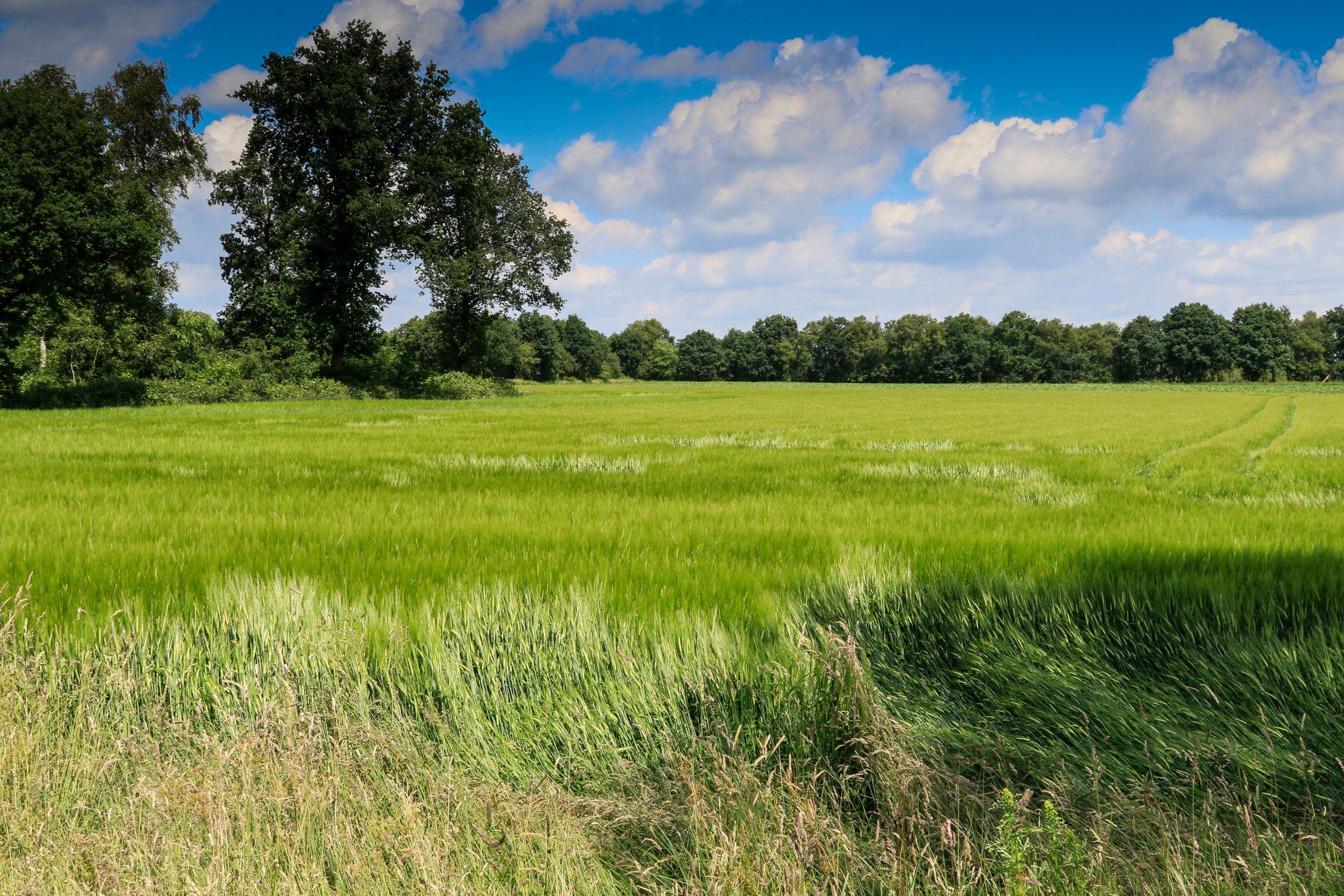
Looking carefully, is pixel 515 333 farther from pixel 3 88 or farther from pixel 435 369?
pixel 3 88

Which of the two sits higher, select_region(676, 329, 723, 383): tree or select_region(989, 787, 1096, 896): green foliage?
select_region(676, 329, 723, 383): tree

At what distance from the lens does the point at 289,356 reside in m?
36.2

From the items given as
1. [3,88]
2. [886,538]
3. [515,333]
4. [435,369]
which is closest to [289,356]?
[435,369]

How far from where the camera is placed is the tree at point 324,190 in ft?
119

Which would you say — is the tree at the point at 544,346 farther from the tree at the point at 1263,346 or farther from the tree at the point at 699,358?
the tree at the point at 1263,346

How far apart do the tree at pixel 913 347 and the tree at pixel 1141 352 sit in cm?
3899

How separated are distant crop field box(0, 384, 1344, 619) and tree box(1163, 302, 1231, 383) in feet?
476

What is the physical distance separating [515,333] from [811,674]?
12772 cm

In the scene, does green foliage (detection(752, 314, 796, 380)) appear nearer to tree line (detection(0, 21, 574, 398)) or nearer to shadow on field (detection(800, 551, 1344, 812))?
tree line (detection(0, 21, 574, 398))

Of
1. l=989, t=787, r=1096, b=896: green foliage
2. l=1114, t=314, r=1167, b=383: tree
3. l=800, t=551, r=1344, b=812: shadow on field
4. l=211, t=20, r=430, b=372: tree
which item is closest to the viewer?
l=989, t=787, r=1096, b=896: green foliage

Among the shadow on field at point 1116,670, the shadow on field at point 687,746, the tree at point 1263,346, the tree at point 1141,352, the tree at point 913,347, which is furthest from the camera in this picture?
the tree at point 913,347

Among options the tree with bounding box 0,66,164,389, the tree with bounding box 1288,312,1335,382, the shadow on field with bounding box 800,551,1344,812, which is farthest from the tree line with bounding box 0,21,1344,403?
the tree with bounding box 1288,312,1335,382

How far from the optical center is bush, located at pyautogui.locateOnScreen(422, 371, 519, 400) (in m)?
42.2

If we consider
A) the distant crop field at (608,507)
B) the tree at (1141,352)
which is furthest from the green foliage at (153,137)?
the tree at (1141,352)
